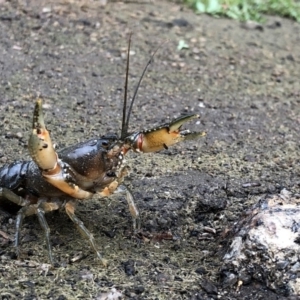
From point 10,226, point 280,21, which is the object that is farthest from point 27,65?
point 280,21

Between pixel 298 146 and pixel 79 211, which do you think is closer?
pixel 79 211

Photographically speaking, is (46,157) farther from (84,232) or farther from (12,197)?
(12,197)

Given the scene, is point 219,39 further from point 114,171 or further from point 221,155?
Result: point 114,171

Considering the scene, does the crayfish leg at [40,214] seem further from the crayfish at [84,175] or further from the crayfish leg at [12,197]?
the crayfish leg at [12,197]

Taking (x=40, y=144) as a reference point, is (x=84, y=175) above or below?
below

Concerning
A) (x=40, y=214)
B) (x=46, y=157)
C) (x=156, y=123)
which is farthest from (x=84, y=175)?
(x=156, y=123)

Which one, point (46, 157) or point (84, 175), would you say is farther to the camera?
point (84, 175)

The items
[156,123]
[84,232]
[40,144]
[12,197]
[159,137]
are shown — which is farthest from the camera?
[156,123]

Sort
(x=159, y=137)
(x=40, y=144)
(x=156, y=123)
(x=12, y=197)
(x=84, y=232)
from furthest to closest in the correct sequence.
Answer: (x=156, y=123) → (x=12, y=197) → (x=159, y=137) → (x=84, y=232) → (x=40, y=144)
